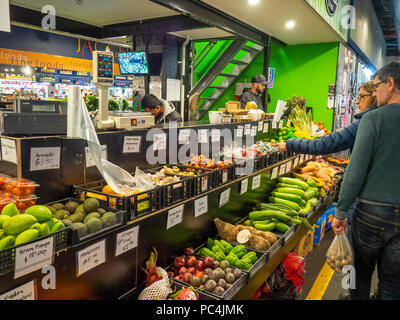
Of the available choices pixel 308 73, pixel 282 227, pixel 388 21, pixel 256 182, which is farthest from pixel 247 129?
pixel 388 21

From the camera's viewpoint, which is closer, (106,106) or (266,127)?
(106,106)

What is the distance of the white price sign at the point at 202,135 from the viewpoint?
347 cm

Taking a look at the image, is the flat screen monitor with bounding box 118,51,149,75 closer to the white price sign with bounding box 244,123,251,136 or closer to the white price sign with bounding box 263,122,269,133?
the white price sign with bounding box 263,122,269,133

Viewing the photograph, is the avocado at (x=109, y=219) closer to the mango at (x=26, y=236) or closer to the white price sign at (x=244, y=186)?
the mango at (x=26, y=236)

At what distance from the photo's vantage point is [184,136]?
321 cm

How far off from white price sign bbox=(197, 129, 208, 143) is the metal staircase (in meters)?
3.98

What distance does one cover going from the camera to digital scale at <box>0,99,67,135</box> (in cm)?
187

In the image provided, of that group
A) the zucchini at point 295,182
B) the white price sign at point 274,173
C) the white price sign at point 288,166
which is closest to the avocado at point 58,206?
the white price sign at point 274,173

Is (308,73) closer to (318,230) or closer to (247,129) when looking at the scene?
(247,129)

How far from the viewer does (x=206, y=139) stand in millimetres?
3602

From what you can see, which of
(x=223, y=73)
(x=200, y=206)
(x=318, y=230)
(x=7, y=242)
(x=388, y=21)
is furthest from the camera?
(x=388, y=21)

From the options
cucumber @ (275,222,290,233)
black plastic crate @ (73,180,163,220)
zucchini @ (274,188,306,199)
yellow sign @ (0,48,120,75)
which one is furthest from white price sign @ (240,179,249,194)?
yellow sign @ (0,48,120,75)

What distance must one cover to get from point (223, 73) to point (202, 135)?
17.3 ft
